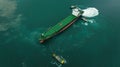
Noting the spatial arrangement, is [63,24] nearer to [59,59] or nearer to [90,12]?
[90,12]

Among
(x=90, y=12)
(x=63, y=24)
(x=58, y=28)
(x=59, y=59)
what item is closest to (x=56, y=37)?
(x=58, y=28)

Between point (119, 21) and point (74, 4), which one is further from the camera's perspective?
point (74, 4)

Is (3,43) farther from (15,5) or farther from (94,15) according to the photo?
(94,15)

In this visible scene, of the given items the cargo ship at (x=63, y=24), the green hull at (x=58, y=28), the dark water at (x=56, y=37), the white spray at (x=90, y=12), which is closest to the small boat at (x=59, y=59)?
the dark water at (x=56, y=37)

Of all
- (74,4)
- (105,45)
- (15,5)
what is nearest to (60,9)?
(74,4)

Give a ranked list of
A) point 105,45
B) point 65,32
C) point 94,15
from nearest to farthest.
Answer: point 105,45, point 65,32, point 94,15

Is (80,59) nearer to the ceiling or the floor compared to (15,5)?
nearer to the floor

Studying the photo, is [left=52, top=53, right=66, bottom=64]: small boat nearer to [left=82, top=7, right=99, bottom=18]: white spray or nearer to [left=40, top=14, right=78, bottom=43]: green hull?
[left=40, top=14, right=78, bottom=43]: green hull
